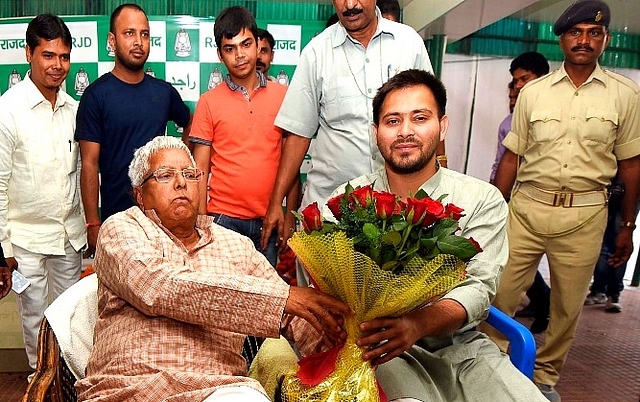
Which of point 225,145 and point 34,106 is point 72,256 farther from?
point 225,145

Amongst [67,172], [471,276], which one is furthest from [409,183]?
[67,172]

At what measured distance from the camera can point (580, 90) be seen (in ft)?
9.60

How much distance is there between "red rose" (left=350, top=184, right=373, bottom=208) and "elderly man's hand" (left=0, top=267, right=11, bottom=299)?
6.29 ft

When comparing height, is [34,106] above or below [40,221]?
above

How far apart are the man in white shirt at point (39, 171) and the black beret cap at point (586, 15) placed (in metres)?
2.43

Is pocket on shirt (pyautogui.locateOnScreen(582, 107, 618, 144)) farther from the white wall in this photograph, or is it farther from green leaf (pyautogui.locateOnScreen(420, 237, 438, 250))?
the white wall

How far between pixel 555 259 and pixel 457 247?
2.03m

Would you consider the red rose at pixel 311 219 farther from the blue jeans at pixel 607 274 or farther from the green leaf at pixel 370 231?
the blue jeans at pixel 607 274

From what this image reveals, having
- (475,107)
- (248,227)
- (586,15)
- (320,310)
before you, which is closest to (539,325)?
(586,15)

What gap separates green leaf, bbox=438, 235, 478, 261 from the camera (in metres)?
1.24

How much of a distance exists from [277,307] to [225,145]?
4.94 feet

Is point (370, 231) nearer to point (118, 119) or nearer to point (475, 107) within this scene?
point (118, 119)

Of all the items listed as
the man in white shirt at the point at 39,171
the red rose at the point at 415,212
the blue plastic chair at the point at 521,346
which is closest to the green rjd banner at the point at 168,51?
the man in white shirt at the point at 39,171

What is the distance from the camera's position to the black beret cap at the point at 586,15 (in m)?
2.81
